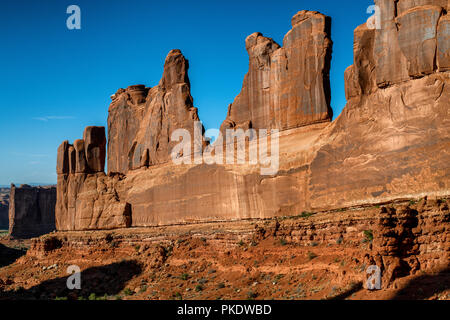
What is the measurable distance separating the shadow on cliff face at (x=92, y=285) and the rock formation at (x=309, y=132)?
3.72 meters

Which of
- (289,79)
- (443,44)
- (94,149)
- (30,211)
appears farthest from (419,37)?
(30,211)

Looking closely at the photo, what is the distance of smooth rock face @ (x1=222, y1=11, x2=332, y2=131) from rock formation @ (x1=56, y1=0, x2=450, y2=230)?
52mm

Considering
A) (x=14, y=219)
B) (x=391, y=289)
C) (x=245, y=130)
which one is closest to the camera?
(x=391, y=289)

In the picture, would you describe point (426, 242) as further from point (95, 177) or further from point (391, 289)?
point (95, 177)

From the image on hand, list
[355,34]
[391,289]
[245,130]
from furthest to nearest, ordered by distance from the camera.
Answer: [245,130]
[355,34]
[391,289]

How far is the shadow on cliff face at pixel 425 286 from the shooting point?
16.8 metres

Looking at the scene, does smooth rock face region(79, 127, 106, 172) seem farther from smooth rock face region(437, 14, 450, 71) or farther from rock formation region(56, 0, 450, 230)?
smooth rock face region(437, 14, 450, 71)

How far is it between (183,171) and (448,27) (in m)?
18.0

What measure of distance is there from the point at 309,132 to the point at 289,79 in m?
3.07

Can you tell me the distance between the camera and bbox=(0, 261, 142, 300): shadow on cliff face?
33.2m

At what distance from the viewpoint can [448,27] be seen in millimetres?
20734

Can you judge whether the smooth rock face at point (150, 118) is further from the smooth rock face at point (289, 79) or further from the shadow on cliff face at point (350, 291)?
the shadow on cliff face at point (350, 291)

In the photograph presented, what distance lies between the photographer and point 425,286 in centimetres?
1736

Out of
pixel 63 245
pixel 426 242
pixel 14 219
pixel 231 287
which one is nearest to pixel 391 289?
pixel 426 242
